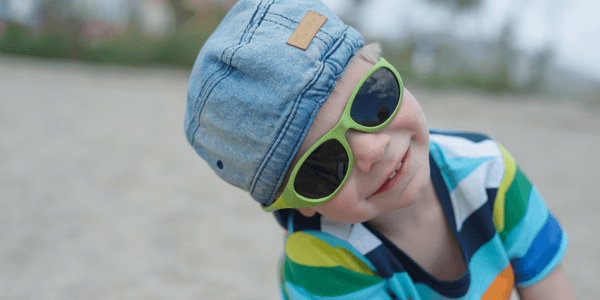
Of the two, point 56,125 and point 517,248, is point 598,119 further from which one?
point 56,125

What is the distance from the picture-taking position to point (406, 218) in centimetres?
101

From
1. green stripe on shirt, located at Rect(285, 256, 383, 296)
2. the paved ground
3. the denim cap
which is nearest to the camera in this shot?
the denim cap

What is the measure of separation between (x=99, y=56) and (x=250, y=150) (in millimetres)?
8969

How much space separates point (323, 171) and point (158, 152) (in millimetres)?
3055

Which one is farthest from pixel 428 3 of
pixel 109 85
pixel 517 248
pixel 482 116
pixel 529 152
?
pixel 517 248

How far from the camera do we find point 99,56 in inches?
334

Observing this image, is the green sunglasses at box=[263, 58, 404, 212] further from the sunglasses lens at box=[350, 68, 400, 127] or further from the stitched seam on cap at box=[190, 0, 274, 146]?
the stitched seam on cap at box=[190, 0, 274, 146]

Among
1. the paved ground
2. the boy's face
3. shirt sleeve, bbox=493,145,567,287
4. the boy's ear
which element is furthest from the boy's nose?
the paved ground

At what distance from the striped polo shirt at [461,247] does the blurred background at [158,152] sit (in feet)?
1.86

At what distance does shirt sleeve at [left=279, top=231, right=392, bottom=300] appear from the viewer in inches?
37.0

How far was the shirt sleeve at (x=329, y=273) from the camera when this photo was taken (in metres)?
0.94

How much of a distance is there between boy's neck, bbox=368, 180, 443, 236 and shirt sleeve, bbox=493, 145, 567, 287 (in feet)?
0.53

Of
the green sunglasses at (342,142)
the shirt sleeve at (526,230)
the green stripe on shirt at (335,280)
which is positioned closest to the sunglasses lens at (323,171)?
the green sunglasses at (342,142)

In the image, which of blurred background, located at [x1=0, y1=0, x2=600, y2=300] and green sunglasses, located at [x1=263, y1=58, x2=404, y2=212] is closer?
green sunglasses, located at [x1=263, y1=58, x2=404, y2=212]
